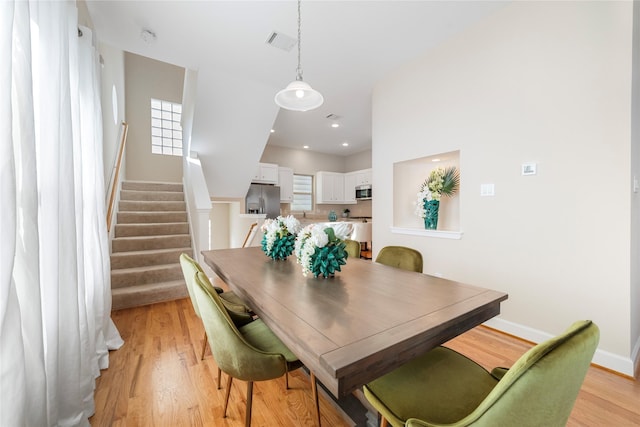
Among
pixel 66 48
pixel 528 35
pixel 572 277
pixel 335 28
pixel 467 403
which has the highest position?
pixel 335 28

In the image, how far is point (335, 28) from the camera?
2496 mm

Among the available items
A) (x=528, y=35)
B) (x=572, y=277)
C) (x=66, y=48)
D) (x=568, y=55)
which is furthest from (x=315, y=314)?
(x=528, y=35)

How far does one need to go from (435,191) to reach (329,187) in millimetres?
4520

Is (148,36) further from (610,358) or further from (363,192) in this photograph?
(363,192)

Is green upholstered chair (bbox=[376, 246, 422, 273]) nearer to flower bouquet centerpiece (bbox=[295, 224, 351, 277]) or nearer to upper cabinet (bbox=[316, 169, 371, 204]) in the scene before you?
flower bouquet centerpiece (bbox=[295, 224, 351, 277])

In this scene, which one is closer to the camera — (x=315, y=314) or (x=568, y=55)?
(x=315, y=314)

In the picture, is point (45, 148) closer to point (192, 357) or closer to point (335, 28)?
point (192, 357)

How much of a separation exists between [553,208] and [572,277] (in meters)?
0.54

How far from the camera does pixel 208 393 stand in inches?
63.1

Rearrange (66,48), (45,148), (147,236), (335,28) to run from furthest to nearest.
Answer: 1. (147,236)
2. (335,28)
3. (66,48)
4. (45,148)

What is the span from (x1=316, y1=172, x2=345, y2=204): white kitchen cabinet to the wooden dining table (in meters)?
5.68

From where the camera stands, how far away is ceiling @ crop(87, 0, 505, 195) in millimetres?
2287

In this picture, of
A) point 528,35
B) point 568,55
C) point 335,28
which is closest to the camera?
point 568,55

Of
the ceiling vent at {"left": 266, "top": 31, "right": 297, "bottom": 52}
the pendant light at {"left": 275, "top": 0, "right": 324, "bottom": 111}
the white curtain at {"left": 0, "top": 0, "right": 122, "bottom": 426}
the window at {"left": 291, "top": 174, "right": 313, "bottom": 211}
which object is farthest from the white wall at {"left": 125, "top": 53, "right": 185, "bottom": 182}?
the pendant light at {"left": 275, "top": 0, "right": 324, "bottom": 111}
